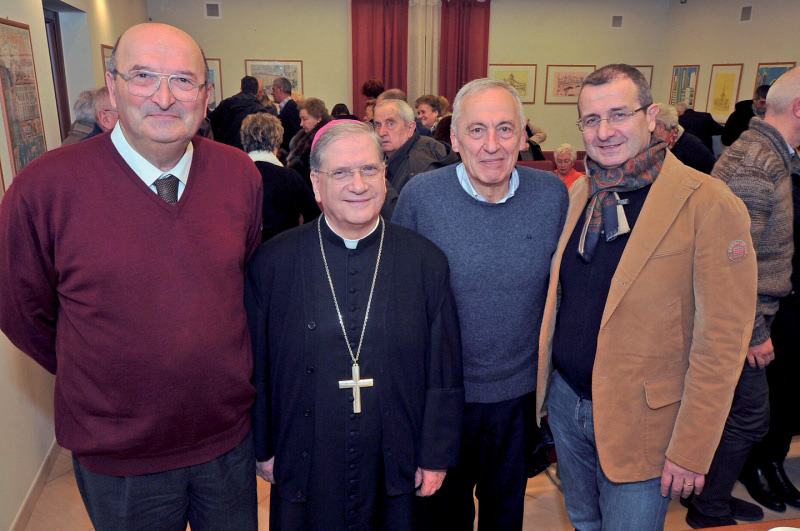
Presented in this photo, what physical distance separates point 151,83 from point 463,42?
10.2m

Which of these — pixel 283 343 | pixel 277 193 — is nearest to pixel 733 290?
pixel 283 343

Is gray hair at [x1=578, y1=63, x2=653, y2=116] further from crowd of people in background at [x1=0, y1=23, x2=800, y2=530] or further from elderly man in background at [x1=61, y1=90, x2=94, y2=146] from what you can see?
elderly man in background at [x1=61, y1=90, x2=94, y2=146]

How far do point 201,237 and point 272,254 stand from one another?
24 centimetres

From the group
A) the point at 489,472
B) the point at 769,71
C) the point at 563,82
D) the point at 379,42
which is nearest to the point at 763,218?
the point at 489,472

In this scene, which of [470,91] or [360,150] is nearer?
[360,150]

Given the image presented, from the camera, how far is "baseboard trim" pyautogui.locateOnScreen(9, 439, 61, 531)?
279 centimetres

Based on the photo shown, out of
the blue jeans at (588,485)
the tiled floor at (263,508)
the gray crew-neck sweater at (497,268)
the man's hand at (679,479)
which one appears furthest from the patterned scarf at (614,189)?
the tiled floor at (263,508)

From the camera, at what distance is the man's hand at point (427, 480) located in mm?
1853

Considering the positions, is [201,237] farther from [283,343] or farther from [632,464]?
[632,464]

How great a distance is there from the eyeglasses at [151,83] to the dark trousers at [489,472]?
4.44 ft

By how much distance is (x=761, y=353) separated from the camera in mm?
2482

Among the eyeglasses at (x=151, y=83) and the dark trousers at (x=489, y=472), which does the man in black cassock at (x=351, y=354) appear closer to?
the dark trousers at (x=489, y=472)

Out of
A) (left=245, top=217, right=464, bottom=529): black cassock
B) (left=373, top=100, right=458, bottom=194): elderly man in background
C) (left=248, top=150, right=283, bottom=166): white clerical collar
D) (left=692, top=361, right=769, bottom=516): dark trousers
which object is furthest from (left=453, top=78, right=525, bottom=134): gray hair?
(left=248, top=150, right=283, bottom=166): white clerical collar

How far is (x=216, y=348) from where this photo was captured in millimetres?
1608
